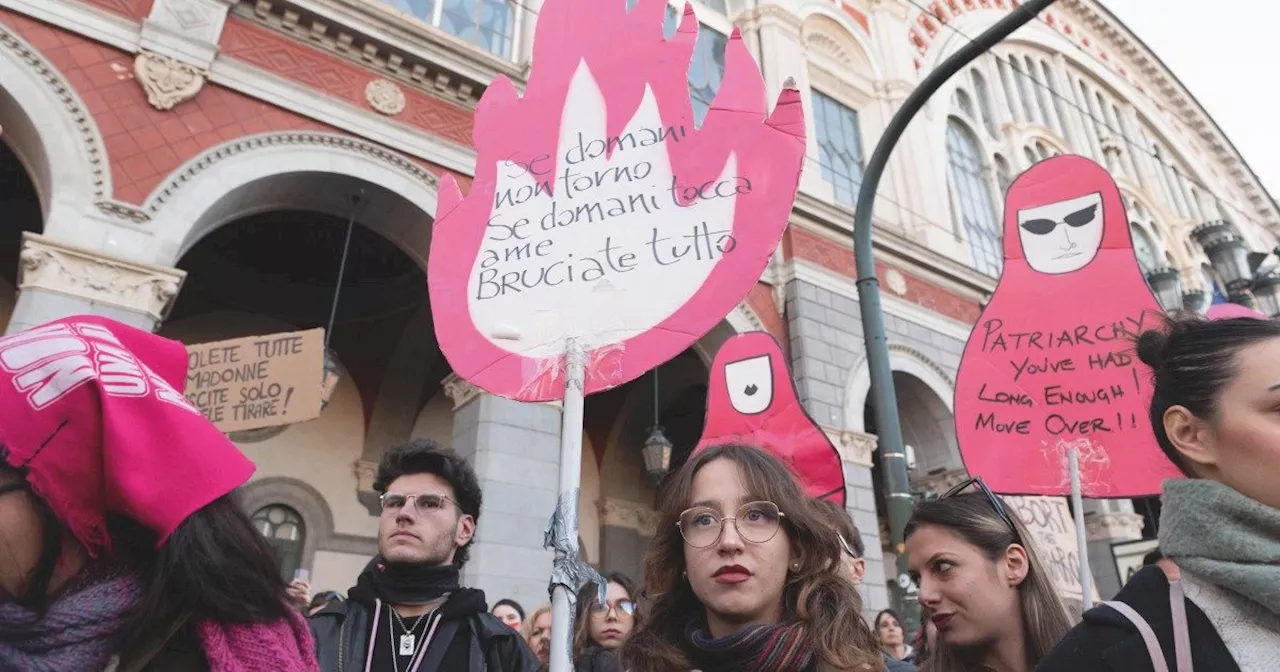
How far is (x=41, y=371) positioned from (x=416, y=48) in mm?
8213

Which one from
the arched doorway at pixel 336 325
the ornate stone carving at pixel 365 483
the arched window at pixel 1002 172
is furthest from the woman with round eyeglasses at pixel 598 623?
the arched window at pixel 1002 172

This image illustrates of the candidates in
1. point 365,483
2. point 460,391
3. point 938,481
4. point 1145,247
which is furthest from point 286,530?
point 1145,247

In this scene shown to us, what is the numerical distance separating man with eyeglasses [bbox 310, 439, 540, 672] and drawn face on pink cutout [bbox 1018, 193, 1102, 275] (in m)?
3.48

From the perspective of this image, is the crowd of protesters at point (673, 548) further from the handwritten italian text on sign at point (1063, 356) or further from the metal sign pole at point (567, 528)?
the handwritten italian text on sign at point (1063, 356)

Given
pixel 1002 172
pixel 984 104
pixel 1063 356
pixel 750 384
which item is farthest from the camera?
pixel 984 104

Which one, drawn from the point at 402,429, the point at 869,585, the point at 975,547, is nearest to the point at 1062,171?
the point at 975,547

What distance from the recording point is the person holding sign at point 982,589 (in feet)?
7.27

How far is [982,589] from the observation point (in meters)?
2.22

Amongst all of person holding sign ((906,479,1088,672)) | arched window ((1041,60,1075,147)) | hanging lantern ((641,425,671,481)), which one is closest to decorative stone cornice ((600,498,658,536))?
hanging lantern ((641,425,671,481))

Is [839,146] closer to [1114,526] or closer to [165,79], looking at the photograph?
[1114,526]

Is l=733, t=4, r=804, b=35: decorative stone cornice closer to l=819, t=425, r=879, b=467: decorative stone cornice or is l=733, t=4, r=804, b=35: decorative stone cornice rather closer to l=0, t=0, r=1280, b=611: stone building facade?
l=0, t=0, r=1280, b=611: stone building facade

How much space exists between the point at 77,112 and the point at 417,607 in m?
6.36

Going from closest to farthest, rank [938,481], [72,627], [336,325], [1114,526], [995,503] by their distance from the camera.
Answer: [72,627] < [995,503] < [336,325] < [938,481] < [1114,526]

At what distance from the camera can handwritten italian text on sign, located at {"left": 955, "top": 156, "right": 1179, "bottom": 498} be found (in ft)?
12.6
